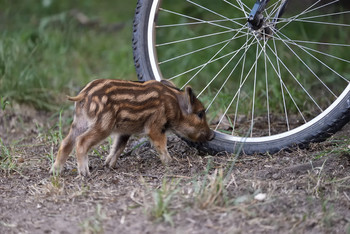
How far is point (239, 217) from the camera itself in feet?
12.1

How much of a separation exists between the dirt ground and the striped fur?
0.57 ft

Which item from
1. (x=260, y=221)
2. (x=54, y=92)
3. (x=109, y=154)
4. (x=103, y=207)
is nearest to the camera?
(x=260, y=221)

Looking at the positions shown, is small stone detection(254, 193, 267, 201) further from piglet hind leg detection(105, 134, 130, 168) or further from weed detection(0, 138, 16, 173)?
weed detection(0, 138, 16, 173)

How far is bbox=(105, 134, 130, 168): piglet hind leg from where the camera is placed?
5027mm

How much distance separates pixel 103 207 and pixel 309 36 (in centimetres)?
418

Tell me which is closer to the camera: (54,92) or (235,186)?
(235,186)

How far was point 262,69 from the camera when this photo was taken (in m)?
7.25

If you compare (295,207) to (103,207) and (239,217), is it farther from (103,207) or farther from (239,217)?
(103,207)

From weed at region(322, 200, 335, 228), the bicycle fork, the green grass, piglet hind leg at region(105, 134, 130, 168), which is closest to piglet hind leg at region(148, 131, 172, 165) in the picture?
piglet hind leg at region(105, 134, 130, 168)

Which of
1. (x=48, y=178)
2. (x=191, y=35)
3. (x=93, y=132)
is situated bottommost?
(x=48, y=178)

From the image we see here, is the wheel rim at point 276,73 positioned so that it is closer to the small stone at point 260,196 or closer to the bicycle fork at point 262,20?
the bicycle fork at point 262,20

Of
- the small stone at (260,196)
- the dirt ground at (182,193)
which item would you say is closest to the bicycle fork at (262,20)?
the dirt ground at (182,193)

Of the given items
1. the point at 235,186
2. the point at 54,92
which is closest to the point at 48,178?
the point at 235,186

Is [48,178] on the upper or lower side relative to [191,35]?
lower
